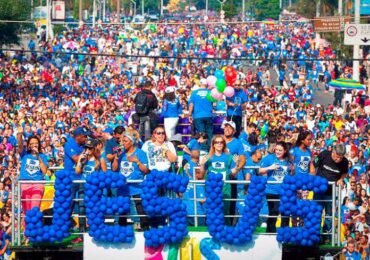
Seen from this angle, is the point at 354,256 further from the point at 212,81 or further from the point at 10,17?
the point at 10,17

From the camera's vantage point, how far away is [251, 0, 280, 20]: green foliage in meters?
175

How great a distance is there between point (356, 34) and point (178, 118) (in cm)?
2519

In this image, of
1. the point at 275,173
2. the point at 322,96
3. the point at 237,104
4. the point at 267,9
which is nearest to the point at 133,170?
the point at 275,173

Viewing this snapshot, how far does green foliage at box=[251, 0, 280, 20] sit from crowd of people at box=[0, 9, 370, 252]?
76.5 m

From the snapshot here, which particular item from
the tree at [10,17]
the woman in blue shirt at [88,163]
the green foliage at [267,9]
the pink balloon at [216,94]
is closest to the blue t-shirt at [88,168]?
the woman in blue shirt at [88,163]

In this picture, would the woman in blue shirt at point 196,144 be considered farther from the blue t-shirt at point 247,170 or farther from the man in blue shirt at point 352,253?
the man in blue shirt at point 352,253

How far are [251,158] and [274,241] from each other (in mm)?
2046

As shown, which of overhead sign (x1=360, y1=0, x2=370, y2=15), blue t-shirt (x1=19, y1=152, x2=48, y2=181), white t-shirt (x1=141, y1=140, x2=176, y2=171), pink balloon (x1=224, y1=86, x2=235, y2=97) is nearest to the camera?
blue t-shirt (x1=19, y1=152, x2=48, y2=181)

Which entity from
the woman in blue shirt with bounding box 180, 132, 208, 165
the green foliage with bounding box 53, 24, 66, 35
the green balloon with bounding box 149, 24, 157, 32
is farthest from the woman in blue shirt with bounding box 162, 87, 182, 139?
the green balloon with bounding box 149, 24, 157, 32

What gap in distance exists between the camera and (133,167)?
21219 mm

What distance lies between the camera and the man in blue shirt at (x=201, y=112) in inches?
1064

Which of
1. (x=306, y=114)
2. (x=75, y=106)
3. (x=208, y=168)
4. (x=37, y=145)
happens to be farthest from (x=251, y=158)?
(x=75, y=106)

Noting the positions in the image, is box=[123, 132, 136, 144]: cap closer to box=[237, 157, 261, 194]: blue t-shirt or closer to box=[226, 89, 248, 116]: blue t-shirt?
box=[237, 157, 261, 194]: blue t-shirt

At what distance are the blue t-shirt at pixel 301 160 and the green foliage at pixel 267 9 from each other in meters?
152
